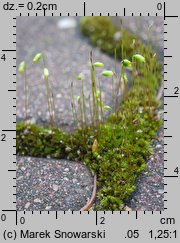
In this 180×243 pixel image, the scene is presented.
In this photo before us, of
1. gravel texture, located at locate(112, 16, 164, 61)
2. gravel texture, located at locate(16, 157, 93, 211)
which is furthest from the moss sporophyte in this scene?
gravel texture, located at locate(112, 16, 164, 61)

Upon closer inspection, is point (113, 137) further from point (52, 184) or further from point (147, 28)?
point (147, 28)

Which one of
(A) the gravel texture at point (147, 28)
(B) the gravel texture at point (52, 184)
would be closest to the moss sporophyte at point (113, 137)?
(B) the gravel texture at point (52, 184)

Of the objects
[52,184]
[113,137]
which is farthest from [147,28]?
[52,184]

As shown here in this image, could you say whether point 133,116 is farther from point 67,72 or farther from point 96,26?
point 96,26

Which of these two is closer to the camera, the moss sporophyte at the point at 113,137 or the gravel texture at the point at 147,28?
the moss sporophyte at the point at 113,137

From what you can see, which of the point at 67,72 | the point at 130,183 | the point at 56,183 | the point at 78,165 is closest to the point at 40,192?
the point at 56,183

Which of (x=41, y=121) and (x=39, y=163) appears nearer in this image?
(x=39, y=163)

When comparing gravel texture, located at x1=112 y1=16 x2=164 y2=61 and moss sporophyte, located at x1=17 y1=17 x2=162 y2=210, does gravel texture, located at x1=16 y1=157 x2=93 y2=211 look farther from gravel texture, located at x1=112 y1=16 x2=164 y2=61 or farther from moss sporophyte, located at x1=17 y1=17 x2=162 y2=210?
gravel texture, located at x1=112 y1=16 x2=164 y2=61

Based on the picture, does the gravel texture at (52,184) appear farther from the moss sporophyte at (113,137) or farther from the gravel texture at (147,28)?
the gravel texture at (147,28)
